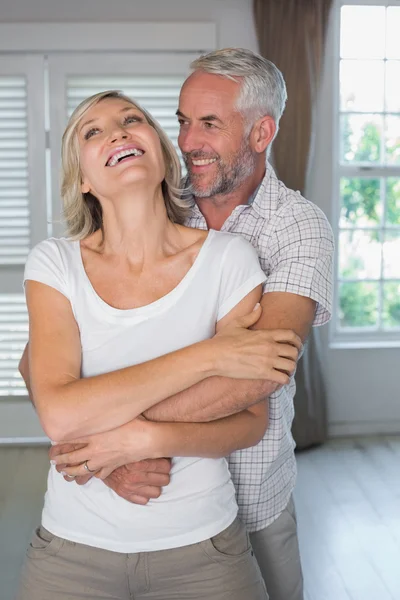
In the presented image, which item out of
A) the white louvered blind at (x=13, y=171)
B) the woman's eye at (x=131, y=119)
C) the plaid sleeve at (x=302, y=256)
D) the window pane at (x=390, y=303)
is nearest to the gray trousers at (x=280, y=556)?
the plaid sleeve at (x=302, y=256)

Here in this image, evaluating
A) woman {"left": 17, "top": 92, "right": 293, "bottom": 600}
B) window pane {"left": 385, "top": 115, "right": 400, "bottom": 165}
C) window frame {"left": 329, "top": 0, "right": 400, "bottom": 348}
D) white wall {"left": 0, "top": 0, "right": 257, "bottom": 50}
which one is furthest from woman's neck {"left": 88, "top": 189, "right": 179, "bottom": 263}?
window pane {"left": 385, "top": 115, "right": 400, "bottom": 165}

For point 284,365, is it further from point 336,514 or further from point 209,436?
point 336,514

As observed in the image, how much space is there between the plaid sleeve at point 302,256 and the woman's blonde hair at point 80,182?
0.24 meters

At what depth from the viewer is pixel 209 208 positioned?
2086mm

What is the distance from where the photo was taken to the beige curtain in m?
4.88

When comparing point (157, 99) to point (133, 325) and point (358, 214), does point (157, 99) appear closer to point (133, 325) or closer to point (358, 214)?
point (358, 214)

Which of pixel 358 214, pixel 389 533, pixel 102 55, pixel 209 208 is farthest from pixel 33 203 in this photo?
pixel 209 208

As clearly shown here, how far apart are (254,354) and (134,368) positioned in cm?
24

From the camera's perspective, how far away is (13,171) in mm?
4992

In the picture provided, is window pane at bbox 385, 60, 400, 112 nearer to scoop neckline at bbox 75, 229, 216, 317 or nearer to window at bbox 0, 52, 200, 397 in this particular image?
window at bbox 0, 52, 200, 397

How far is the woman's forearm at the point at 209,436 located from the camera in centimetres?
154

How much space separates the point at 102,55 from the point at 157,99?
419 millimetres

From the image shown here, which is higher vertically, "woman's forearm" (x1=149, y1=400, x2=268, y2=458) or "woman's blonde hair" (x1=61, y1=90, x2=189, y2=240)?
"woman's blonde hair" (x1=61, y1=90, x2=189, y2=240)

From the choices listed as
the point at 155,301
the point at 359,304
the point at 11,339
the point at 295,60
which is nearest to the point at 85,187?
the point at 155,301
